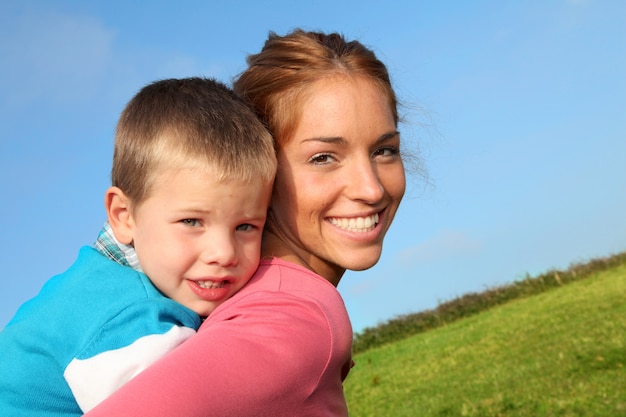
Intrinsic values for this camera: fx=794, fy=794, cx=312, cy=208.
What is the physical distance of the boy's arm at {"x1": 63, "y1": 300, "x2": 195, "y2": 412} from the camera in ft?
6.98

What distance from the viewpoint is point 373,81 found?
3.20 meters

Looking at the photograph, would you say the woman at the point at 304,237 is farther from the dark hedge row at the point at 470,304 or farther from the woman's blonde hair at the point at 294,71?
the dark hedge row at the point at 470,304

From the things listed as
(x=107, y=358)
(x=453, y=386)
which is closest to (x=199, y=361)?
(x=107, y=358)

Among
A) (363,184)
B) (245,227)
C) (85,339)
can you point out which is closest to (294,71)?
(363,184)

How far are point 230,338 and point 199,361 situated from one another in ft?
0.43

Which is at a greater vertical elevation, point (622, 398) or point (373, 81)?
point (373, 81)

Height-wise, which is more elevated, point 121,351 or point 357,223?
point 357,223

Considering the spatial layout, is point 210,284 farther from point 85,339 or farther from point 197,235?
point 85,339

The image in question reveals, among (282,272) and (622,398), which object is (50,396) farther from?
(622,398)

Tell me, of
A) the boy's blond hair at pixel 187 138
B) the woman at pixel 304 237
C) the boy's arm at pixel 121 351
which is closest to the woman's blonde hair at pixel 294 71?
the woman at pixel 304 237

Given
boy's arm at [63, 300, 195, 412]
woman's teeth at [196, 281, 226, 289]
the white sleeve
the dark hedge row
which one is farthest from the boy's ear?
the dark hedge row

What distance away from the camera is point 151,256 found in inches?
100.0

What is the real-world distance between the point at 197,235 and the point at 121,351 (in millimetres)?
482

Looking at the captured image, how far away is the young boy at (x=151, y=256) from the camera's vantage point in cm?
222
